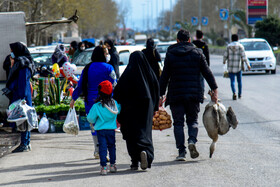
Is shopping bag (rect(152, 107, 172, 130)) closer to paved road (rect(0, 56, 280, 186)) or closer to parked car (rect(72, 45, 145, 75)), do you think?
paved road (rect(0, 56, 280, 186))

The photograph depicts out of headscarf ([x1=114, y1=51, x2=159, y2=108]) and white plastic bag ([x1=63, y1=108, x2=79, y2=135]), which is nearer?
headscarf ([x1=114, y1=51, x2=159, y2=108])

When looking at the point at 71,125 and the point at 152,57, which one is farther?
the point at 152,57

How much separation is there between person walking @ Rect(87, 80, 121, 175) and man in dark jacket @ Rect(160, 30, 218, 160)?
3.38ft

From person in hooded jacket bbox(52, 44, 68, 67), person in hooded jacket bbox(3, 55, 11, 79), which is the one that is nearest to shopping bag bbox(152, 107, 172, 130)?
person in hooded jacket bbox(3, 55, 11, 79)

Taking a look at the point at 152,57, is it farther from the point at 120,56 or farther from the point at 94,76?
the point at 94,76

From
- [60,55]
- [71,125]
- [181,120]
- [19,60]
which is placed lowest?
[71,125]

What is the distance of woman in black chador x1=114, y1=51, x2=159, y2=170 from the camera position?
7.57 m

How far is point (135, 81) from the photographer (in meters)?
7.60

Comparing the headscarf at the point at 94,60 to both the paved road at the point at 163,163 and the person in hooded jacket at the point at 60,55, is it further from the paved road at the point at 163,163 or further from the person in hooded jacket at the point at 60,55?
the person in hooded jacket at the point at 60,55

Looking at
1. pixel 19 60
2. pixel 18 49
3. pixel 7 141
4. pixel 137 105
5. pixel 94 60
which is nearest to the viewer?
pixel 137 105

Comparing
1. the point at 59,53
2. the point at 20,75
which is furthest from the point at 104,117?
the point at 59,53

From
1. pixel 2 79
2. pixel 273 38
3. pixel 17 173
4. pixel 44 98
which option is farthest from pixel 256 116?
pixel 273 38

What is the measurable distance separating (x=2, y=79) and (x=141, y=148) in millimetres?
5805

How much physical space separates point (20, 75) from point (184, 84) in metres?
2.71
